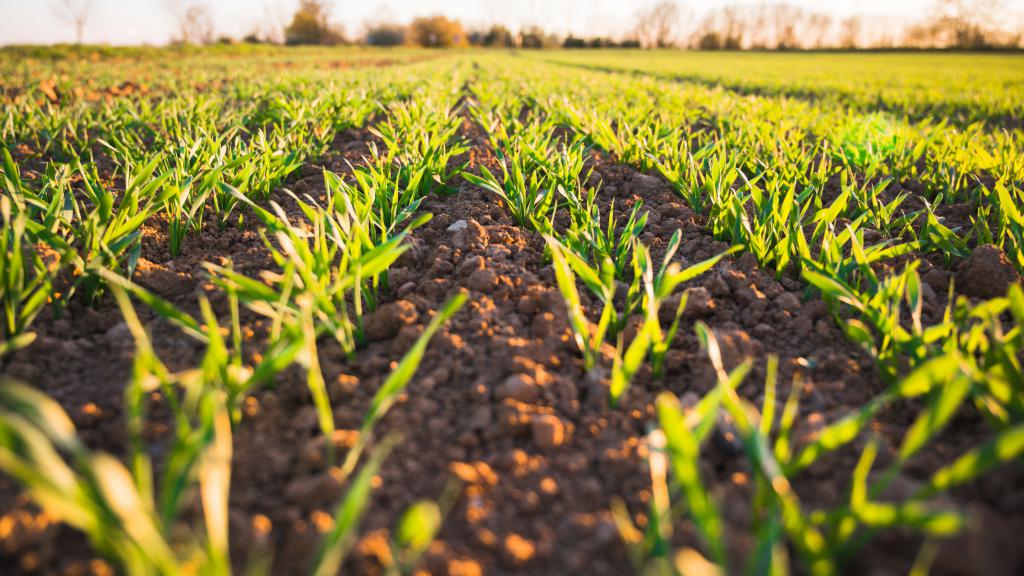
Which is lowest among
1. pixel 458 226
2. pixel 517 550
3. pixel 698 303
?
pixel 517 550

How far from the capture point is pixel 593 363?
1.21 m

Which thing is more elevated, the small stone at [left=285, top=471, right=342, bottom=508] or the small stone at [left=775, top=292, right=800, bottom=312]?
the small stone at [left=775, top=292, right=800, bottom=312]

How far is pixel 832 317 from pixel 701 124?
3726 millimetres

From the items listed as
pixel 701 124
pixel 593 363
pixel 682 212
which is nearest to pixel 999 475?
pixel 593 363

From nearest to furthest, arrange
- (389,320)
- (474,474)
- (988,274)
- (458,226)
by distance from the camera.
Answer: (474,474) < (389,320) < (988,274) < (458,226)

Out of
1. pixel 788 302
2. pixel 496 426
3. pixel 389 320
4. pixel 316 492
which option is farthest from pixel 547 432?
pixel 788 302

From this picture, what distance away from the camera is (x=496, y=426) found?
3.44ft

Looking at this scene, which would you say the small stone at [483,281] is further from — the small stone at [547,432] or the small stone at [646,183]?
the small stone at [646,183]

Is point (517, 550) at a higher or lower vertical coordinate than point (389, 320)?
lower

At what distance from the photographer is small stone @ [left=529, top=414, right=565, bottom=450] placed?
1010 mm

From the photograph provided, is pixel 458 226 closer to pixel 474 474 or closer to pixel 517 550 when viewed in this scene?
pixel 474 474

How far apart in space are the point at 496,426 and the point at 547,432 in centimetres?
10

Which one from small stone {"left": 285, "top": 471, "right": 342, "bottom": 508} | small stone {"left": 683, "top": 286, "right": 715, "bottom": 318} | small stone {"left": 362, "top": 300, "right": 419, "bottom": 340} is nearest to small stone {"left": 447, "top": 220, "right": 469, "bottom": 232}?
small stone {"left": 362, "top": 300, "right": 419, "bottom": 340}

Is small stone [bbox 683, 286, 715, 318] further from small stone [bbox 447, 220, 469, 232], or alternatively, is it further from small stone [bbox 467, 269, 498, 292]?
small stone [bbox 447, 220, 469, 232]
